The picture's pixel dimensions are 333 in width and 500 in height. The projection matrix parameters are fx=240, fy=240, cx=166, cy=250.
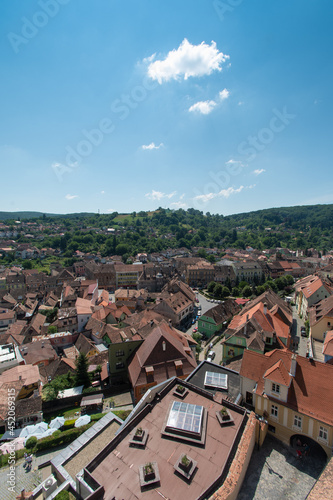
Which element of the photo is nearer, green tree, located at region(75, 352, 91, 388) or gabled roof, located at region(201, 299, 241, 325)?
green tree, located at region(75, 352, 91, 388)

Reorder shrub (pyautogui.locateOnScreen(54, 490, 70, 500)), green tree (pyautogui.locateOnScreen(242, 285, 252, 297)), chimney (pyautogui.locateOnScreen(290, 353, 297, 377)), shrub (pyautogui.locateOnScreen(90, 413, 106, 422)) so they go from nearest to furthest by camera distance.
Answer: shrub (pyautogui.locateOnScreen(54, 490, 70, 500)) → chimney (pyautogui.locateOnScreen(290, 353, 297, 377)) → shrub (pyautogui.locateOnScreen(90, 413, 106, 422)) → green tree (pyautogui.locateOnScreen(242, 285, 252, 297))

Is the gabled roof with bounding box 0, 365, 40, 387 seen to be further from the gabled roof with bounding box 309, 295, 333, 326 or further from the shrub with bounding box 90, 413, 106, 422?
the gabled roof with bounding box 309, 295, 333, 326

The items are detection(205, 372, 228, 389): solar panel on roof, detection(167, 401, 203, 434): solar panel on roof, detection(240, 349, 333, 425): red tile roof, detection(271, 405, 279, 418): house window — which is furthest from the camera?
detection(205, 372, 228, 389): solar panel on roof

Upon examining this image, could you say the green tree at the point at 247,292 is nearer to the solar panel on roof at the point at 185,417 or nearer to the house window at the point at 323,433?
the house window at the point at 323,433

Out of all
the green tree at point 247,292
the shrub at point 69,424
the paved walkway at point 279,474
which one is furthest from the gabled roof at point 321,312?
the green tree at point 247,292

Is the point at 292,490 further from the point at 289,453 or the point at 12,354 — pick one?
the point at 12,354

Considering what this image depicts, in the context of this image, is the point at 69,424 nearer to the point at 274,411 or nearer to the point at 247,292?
the point at 274,411

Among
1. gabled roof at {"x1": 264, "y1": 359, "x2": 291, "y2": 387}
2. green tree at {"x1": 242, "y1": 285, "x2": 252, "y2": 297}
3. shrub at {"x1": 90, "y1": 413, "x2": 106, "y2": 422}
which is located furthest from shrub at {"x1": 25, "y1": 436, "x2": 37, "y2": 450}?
green tree at {"x1": 242, "y1": 285, "x2": 252, "y2": 297}
